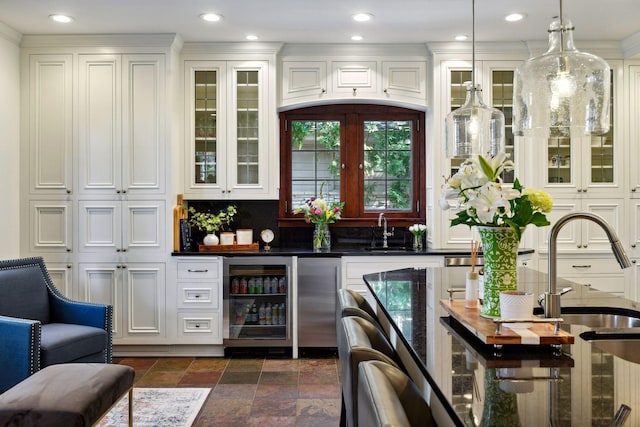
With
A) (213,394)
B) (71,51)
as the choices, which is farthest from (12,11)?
(213,394)

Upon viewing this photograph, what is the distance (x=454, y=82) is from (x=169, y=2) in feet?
7.66

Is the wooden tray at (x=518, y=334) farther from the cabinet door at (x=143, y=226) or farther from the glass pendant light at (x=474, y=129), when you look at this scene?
the cabinet door at (x=143, y=226)

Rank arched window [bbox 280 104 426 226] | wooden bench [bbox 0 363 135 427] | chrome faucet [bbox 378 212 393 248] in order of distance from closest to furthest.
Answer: wooden bench [bbox 0 363 135 427] → chrome faucet [bbox 378 212 393 248] → arched window [bbox 280 104 426 226]

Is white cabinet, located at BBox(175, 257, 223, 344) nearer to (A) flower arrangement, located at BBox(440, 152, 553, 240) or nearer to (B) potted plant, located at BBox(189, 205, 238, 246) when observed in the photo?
(B) potted plant, located at BBox(189, 205, 238, 246)

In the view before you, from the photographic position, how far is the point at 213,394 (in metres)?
3.62

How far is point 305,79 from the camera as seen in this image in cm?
467

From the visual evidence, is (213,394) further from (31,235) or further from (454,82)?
(454,82)

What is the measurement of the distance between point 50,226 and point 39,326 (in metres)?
1.62

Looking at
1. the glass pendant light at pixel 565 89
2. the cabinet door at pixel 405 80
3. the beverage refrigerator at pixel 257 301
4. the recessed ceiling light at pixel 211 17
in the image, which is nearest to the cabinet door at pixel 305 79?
the cabinet door at pixel 405 80

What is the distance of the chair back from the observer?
11.6 ft

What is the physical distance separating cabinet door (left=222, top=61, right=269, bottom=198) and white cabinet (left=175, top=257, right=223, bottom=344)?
2.16 feet

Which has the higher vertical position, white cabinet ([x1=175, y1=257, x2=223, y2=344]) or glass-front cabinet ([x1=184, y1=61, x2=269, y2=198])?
glass-front cabinet ([x1=184, y1=61, x2=269, y2=198])

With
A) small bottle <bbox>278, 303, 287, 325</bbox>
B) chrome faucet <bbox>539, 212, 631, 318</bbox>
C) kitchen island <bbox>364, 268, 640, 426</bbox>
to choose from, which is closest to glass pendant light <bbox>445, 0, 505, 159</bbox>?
kitchen island <bbox>364, 268, 640, 426</bbox>

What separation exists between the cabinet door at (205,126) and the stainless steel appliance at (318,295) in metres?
1.01
